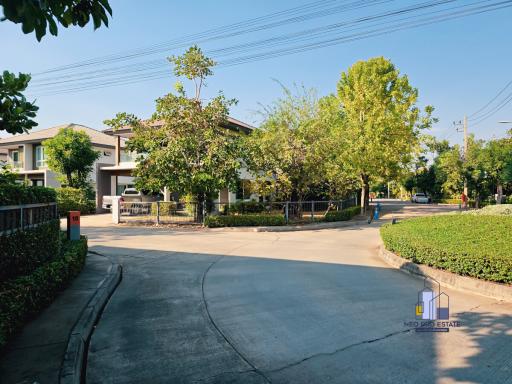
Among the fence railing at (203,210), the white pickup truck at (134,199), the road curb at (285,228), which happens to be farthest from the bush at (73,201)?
the road curb at (285,228)

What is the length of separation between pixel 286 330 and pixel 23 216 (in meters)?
4.66

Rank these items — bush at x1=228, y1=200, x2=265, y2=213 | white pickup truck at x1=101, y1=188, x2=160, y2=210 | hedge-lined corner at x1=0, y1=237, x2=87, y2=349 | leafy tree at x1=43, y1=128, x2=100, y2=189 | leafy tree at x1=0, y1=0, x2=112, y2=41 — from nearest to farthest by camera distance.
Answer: leafy tree at x1=0, y1=0, x2=112, y2=41 < hedge-lined corner at x1=0, y1=237, x2=87, y2=349 < bush at x1=228, y1=200, x2=265, y2=213 < leafy tree at x1=43, y1=128, x2=100, y2=189 < white pickup truck at x1=101, y1=188, x2=160, y2=210

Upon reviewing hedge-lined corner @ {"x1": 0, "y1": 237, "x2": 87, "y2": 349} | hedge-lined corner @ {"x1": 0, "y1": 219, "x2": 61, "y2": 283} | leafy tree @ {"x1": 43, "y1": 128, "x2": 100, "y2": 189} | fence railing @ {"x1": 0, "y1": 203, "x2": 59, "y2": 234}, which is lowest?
hedge-lined corner @ {"x1": 0, "y1": 237, "x2": 87, "y2": 349}

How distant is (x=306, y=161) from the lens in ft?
64.3

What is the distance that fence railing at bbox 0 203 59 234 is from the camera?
209 inches

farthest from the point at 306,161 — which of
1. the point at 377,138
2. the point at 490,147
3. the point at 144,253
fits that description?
the point at 490,147

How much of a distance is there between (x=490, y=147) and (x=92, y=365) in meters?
37.8

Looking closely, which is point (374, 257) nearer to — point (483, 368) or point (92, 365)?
point (483, 368)

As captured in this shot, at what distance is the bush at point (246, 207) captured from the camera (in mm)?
21641

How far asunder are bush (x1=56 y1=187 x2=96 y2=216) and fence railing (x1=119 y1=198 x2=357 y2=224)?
6895 mm

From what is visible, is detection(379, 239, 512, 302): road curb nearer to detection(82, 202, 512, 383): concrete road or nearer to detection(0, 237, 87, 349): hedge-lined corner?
detection(82, 202, 512, 383): concrete road

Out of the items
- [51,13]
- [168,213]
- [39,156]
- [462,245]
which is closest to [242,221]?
[168,213]

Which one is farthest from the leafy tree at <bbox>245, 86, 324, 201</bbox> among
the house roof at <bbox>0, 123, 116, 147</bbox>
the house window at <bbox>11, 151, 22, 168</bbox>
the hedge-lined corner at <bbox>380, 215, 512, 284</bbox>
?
the house window at <bbox>11, 151, 22, 168</bbox>

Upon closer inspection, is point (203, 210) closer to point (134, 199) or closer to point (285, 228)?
point (285, 228)
